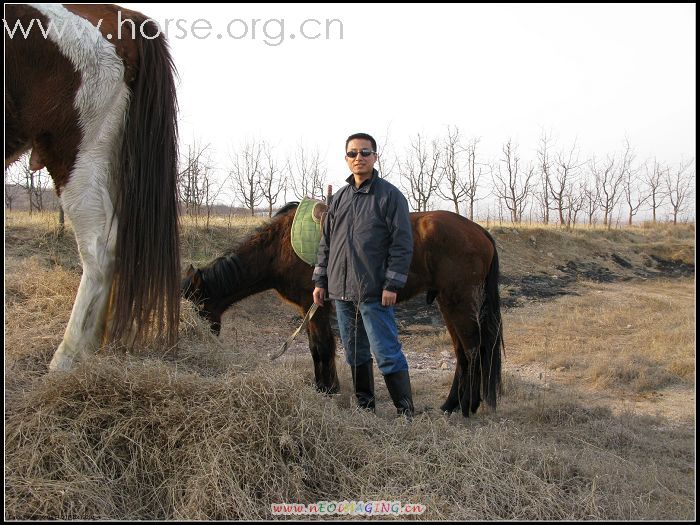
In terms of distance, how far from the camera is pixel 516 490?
2.34 metres

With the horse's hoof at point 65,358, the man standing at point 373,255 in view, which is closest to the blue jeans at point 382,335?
the man standing at point 373,255

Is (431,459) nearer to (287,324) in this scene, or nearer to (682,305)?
(287,324)

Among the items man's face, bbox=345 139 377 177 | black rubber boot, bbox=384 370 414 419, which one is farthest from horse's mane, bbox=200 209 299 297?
black rubber boot, bbox=384 370 414 419

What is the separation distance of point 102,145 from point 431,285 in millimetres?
3108

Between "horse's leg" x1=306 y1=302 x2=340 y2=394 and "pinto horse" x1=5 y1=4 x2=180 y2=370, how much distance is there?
1817mm

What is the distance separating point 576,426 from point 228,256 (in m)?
3.59

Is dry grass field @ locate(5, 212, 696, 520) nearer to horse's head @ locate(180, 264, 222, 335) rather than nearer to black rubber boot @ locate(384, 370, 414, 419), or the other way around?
black rubber boot @ locate(384, 370, 414, 419)

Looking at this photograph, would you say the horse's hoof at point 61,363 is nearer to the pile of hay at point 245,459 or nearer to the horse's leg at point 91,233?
the horse's leg at point 91,233

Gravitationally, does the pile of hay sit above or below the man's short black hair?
below

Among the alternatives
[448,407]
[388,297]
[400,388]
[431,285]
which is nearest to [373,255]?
[388,297]

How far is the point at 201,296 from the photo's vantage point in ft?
16.8

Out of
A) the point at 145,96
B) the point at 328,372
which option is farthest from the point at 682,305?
the point at 145,96

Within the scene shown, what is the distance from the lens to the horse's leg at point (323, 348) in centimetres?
456

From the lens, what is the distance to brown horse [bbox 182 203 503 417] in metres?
4.61
